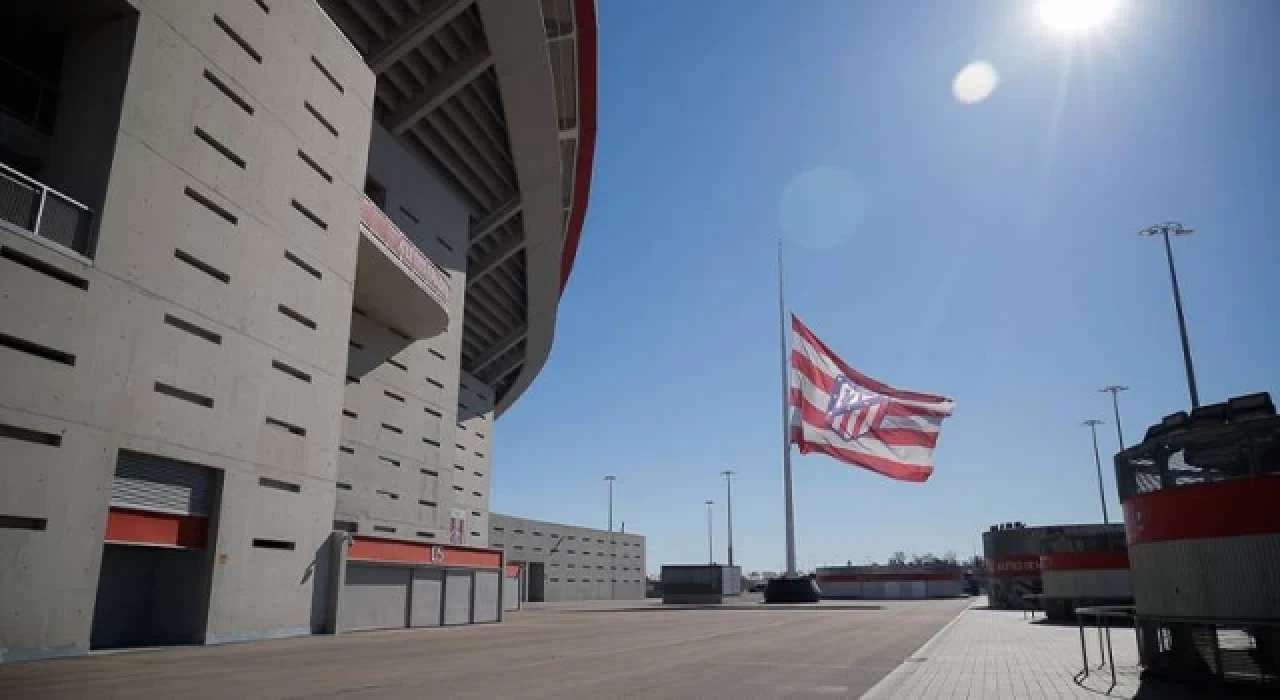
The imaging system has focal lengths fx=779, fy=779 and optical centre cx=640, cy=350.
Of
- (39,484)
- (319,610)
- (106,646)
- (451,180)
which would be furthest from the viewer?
(451,180)

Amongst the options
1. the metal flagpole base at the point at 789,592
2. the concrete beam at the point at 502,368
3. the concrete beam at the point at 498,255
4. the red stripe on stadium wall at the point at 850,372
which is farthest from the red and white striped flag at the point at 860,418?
the concrete beam at the point at 502,368

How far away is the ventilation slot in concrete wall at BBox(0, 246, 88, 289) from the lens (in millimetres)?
13219

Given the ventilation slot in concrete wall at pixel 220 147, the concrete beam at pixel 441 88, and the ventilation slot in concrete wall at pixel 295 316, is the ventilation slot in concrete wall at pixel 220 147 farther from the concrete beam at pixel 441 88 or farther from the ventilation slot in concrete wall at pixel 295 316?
the concrete beam at pixel 441 88

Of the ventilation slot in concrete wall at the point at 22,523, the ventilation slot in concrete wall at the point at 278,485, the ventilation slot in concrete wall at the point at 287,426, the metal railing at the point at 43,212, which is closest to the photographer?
the ventilation slot in concrete wall at the point at 22,523

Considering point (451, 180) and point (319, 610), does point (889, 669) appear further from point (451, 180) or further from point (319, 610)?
point (451, 180)

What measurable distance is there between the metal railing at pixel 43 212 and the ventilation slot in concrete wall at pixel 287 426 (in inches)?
251

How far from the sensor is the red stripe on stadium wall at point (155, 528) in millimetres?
15427

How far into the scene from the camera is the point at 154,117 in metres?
16.4

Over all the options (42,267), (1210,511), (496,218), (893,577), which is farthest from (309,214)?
(893,577)

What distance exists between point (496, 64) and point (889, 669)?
26697mm

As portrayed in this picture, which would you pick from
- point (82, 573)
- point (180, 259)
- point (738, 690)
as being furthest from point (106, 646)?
point (738, 690)

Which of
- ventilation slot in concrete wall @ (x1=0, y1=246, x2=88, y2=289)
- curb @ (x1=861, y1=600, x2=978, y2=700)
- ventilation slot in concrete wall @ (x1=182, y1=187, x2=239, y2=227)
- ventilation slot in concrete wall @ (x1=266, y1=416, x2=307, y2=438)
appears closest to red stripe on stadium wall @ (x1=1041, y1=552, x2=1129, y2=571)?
curb @ (x1=861, y1=600, x2=978, y2=700)

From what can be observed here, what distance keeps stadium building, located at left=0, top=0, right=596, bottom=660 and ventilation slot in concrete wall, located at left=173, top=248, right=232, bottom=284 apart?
0.22 meters

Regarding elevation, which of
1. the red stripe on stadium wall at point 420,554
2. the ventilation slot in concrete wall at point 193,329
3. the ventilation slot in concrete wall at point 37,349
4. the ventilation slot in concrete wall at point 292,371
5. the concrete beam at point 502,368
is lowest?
the red stripe on stadium wall at point 420,554
